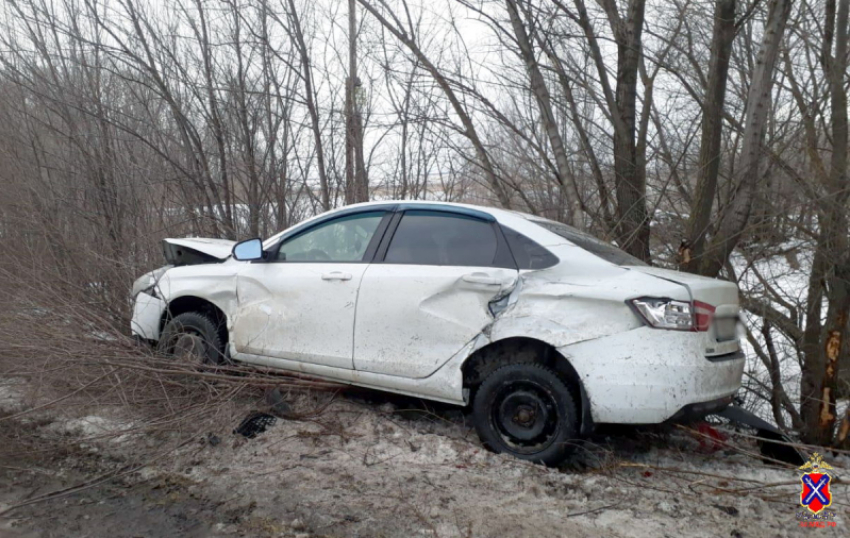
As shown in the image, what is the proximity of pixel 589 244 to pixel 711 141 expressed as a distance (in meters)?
2.58

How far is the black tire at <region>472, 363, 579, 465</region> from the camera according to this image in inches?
148

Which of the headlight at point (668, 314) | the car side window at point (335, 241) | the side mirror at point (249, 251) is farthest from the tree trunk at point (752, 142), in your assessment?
the side mirror at point (249, 251)

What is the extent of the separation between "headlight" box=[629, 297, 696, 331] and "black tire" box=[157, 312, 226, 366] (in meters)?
3.09

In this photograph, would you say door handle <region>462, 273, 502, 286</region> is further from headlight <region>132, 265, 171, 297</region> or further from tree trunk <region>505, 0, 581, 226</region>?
tree trunk <region>505, 0, 581, 226</region>

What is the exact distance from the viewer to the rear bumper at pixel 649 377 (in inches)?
140

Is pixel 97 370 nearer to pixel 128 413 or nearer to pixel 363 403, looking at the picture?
pixel 128 413

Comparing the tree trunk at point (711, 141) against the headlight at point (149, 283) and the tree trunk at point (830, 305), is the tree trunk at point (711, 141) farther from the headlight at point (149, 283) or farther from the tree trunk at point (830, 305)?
the headlight at point (149, 283)

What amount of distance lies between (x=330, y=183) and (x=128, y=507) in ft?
20.3

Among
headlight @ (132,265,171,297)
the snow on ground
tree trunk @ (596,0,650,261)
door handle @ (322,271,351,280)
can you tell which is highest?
tree trunk @ (596,0,650,261)

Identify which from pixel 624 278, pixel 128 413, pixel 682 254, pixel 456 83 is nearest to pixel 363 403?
pixel 128 413

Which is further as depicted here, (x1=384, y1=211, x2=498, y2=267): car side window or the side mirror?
the side mirror

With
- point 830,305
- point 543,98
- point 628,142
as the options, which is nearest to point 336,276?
point 543,98

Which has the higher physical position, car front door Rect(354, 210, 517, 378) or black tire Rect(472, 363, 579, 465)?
car front door Rect(354, 210, 517, 378)

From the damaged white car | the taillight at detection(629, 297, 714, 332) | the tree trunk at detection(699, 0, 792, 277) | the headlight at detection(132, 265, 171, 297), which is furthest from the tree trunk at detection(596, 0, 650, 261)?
the headlight at detection(132, 265, 171, 297)
